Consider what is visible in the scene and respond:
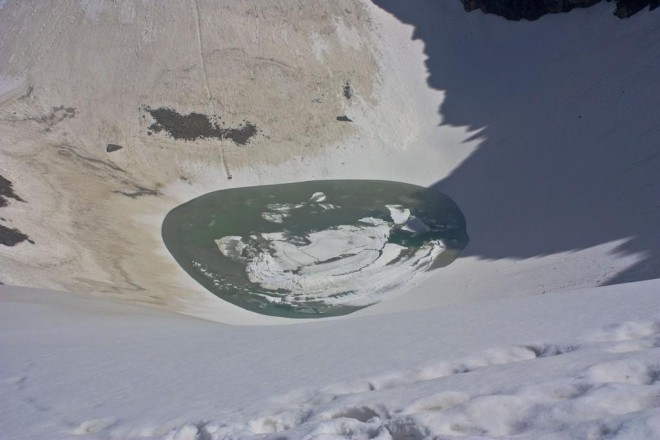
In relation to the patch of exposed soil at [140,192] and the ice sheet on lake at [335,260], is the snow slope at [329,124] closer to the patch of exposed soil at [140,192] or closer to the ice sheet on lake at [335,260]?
the patch of exposed soil at [140,192]

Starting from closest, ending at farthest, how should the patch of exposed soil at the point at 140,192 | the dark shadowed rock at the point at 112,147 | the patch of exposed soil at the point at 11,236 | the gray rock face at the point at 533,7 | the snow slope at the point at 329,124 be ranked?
the patch of exposed soil at the point at 11,236, the snow slope at the point at 329,124, the patch of exposed soil at the point at 140,192, the dark shadowed rock at the point at 112,147, the gray rock face at the point at 533,7

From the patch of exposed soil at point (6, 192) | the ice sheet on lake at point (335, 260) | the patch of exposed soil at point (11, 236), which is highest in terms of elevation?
the patch of exposed soil at point (6, 192)

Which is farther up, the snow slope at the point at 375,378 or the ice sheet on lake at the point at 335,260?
the ice sheet on lake at the point at 335,260

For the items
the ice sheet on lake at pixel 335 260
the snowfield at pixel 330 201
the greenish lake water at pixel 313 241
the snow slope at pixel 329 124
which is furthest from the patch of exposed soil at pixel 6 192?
the ice sheet on lake at pixel 335 260

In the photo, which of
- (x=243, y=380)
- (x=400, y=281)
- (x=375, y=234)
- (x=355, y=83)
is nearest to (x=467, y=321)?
(x=243, y=380)

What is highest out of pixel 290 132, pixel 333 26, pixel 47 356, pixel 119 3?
pixel 119 3

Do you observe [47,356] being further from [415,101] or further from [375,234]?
[415,101]
